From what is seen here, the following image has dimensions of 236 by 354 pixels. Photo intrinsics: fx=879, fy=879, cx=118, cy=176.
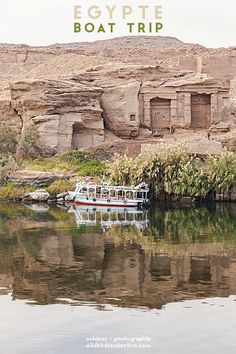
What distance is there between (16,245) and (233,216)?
1039 centimetres

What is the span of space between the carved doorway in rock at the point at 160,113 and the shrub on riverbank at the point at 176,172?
5.93 metres

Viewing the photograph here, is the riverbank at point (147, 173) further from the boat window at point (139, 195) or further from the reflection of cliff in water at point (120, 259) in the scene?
the reflection of cliff in water at point (120, 259)

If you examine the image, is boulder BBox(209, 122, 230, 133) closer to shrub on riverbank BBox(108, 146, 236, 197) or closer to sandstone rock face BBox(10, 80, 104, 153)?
shrub on riverbank BBox(108, 146, 236, 197)

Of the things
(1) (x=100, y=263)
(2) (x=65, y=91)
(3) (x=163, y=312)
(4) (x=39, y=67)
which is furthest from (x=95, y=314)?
(4) (x=39, y=67)

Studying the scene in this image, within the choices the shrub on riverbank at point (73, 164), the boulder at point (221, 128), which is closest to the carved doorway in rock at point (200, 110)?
the boulder at point (221, 128)

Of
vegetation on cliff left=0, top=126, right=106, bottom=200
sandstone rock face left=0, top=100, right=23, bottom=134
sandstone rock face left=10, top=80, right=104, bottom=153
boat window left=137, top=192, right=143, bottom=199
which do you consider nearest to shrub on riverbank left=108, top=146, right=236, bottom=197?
A: boat window left=137, top=192, right=143, bottom=199

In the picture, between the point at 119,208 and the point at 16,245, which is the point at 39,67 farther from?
the point at 16,245

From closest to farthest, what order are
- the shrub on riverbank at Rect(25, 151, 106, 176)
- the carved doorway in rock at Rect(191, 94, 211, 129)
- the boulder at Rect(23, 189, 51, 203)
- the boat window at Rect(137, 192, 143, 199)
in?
the boat window at Rect(137, 192, 143, 199) < the boulder at Rect(23, 189, 51, 203) < the shrub on riverbank at Rect(25, 151, 106, 176) < the carved doorway in rock at Rect(191, 94, 211, 129)

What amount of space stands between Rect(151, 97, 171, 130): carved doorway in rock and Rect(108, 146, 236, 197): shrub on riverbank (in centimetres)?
593

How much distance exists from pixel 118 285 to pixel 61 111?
985 inches

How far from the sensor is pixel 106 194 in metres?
38.9

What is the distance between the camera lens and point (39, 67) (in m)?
54.4

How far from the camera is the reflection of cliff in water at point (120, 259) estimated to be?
750 inches

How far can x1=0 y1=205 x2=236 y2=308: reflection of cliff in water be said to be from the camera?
19.1 meters
